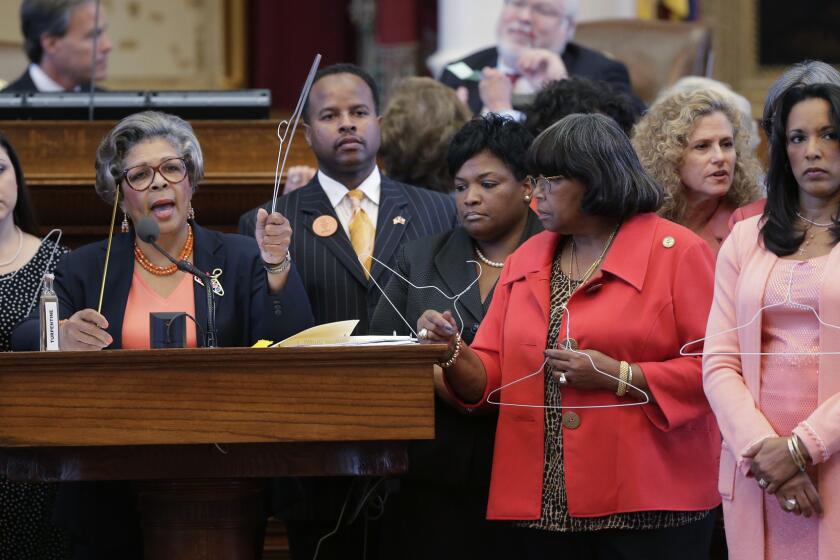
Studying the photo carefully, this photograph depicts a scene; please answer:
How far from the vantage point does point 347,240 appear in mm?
3955

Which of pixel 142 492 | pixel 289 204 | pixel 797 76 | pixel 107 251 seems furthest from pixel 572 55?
pixel 142 492

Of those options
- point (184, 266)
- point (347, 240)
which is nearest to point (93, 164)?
point (347, 240)

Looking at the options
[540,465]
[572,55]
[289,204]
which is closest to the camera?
[540,465]

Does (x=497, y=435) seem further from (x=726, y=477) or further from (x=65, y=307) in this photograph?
(x=65, y=307)

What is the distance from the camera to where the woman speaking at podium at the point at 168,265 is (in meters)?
3.31

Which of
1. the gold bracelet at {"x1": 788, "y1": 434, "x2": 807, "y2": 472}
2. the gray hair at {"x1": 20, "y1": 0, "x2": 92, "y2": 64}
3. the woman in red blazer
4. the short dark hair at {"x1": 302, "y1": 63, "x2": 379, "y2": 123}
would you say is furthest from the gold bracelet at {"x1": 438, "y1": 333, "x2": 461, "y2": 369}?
the gray hair at {"x1": 20, "y1": 0, "x2": 92, "y2": 64}

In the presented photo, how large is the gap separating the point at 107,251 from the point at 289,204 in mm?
736

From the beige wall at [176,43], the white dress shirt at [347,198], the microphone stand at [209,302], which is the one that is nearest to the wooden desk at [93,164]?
the white dress shirt at [347,198]

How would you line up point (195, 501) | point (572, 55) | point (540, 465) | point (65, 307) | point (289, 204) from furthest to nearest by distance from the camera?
point (572, 55) < point (289, 204) < point (65, 307) < point (540, 465) < point (195, 501)

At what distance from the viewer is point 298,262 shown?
389 centimetres

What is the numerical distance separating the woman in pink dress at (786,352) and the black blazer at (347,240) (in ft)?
3.47

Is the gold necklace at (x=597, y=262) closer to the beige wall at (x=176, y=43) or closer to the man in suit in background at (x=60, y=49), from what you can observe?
the man in suit in background at (x=60, y=49)

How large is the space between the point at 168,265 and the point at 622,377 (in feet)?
3.65

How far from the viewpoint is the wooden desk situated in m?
4.56
